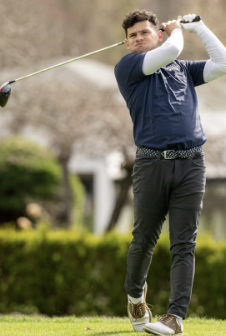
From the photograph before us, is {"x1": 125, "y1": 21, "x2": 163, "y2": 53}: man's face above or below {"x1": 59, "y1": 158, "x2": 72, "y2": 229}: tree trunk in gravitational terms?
above

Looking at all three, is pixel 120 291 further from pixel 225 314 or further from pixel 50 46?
pixel 50 46

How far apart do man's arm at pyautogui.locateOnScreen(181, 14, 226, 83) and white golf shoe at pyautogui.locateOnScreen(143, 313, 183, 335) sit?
1486 millimetres

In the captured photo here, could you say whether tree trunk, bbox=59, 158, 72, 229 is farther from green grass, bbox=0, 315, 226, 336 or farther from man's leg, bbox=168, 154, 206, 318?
man's leg, bbox=168, 154, 206, 318

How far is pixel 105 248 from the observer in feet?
17.1

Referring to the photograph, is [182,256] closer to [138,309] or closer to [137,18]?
[138,309]

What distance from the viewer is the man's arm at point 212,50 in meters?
2.99

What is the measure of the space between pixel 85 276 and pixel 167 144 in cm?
272

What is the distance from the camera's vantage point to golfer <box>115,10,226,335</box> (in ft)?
9.34

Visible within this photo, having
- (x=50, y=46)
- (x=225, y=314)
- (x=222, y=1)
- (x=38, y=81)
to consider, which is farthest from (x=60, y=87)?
(x=225, y=314)

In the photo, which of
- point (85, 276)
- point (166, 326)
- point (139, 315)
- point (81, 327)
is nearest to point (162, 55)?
point (166, 326)

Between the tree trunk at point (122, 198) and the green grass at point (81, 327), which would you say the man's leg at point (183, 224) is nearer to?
the green grass at point (81, 327)

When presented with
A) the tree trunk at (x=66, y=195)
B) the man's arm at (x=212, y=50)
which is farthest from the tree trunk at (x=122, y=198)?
the man's arm at (x=212, y=50)

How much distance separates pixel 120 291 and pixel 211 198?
10002 mm

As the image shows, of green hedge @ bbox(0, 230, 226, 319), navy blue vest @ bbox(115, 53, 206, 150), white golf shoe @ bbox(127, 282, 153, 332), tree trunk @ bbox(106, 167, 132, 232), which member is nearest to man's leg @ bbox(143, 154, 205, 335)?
navy blue vest @ bbox(115, 53, 206, 150)
